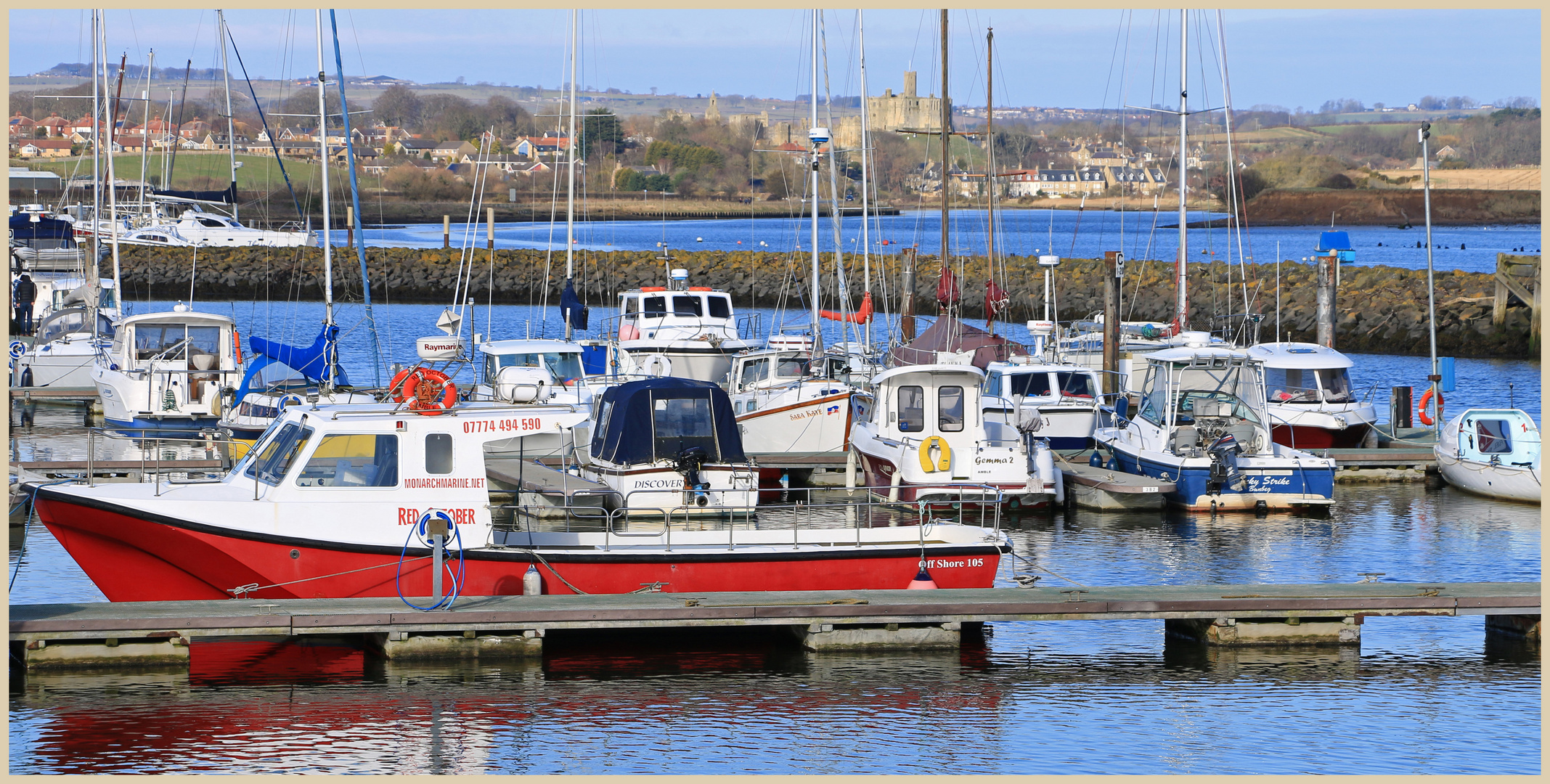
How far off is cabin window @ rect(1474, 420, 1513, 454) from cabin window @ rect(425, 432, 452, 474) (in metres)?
16.6

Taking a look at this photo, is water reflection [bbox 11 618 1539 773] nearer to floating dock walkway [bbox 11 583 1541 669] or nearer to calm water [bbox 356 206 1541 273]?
floating dock walkway [bbox 11 583 1541 669]

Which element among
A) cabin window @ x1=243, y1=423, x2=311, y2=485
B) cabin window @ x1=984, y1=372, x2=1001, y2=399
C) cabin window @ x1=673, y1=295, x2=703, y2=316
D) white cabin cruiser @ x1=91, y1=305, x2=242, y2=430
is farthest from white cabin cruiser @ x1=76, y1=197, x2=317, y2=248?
cabin window @ x1=243, y1=423, x2=311, y2=485

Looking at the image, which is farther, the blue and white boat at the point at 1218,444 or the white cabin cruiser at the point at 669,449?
the blue and white boat at the point at 1218,444

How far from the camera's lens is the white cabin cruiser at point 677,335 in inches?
1141

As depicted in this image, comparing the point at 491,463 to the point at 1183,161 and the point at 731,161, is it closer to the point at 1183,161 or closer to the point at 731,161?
the point at 1183,161

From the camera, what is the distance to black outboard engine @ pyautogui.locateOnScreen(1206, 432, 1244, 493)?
22.7 m

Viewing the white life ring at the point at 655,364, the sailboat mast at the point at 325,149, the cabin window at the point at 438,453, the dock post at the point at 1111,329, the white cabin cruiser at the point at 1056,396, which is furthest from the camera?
the dock post at the point at 1111,329

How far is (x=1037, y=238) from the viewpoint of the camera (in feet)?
454

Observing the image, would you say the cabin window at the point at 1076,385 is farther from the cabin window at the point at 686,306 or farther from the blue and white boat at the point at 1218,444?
the cabin window at the point at 686,306

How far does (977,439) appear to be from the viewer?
69.3 ft

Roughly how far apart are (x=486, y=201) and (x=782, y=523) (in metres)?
151

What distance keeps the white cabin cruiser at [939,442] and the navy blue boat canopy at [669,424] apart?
327 centimetres

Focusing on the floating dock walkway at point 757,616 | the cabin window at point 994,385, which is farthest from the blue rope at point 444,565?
the cabin window at point 994,385

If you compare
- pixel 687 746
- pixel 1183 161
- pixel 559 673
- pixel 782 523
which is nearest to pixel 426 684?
pixel 559 673
